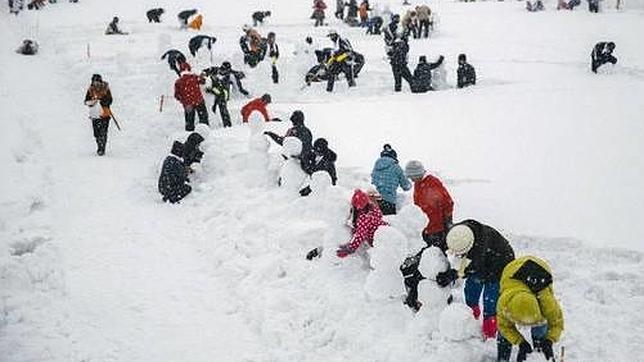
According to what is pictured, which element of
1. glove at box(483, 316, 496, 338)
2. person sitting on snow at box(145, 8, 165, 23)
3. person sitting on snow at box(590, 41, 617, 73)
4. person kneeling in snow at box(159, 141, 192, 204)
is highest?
person sitting on snow at box(145, 8, 165, 23)

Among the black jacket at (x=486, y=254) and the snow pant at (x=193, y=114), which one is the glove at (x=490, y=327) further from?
the snow pant at (x=193, y=114)

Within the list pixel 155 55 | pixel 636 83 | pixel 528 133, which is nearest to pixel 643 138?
pixel 528 133

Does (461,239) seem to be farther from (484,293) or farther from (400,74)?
(400,74)

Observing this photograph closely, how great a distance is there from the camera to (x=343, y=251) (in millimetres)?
8398

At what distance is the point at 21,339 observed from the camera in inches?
296

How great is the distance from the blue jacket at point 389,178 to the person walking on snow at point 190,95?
22.1ft

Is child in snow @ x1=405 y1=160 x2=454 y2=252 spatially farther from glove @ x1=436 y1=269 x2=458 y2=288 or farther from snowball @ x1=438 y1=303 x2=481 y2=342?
snowball @ x1=438 y1=303 x2=481 y2=342

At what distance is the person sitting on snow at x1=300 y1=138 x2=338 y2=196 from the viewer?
1099 centimetres

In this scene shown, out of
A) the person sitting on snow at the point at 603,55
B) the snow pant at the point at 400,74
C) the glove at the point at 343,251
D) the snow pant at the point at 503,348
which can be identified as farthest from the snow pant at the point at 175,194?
the person sitting on snow at the point at 603,55

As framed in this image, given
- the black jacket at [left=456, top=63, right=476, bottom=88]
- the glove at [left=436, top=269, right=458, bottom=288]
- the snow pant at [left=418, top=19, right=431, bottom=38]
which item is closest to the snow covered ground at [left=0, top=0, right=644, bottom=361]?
the glove at [left=436, top=269, right=458, bottom=288]

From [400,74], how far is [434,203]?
38.2ft

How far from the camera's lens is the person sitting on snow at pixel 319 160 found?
1099 cm

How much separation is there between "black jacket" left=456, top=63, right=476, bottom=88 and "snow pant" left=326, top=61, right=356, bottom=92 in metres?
3.28

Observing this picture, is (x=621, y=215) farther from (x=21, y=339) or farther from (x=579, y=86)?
(x=579, y=86)
